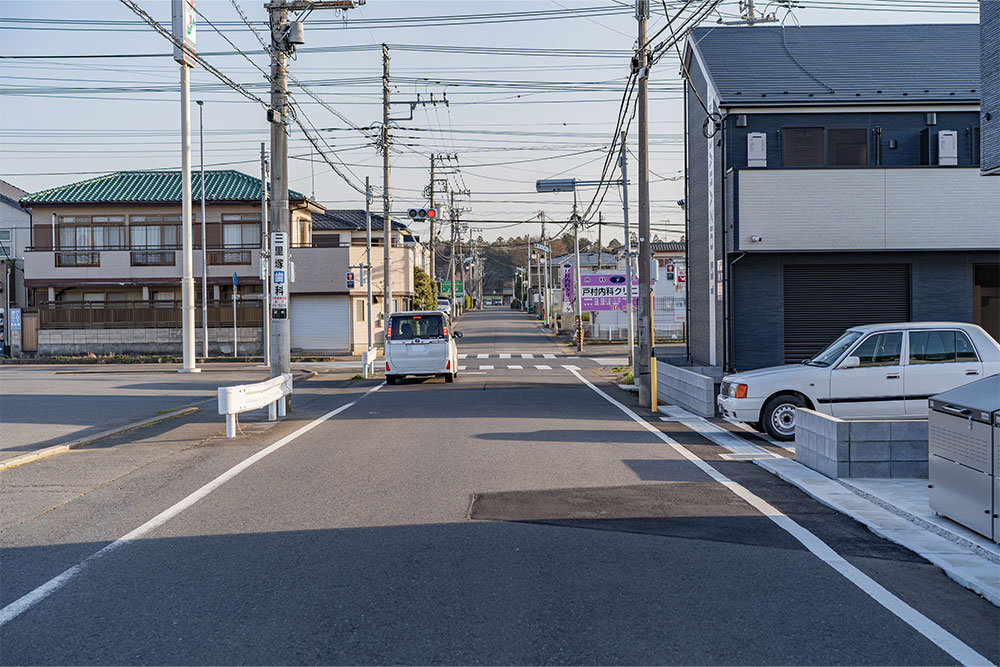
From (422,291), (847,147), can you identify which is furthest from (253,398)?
(422,291)

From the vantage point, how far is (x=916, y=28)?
26031mm

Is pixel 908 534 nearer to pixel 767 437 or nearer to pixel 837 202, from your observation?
pixel 767 437

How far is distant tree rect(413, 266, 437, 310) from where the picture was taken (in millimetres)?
67188

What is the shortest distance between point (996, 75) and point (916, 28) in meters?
20.1

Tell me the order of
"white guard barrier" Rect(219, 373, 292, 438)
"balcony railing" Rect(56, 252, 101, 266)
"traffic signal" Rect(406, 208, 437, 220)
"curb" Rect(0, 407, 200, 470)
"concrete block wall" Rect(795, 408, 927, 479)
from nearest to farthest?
1. "concrete block wall" Rect(795, 408, 927, 479)
2. "curb" Rect(0, 407, 200, 470)
3. "white guard barrier" Rect(219, 373, 292, 438)
4. "traffic signal" Rect(406, 208, 437, 220)
5. "balcony railing" Rect(56, 252, 101, 266)

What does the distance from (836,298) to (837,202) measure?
7.48 feet

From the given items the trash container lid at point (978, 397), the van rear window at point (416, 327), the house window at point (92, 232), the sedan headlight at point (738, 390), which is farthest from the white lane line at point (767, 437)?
the house window at point (92, 232)

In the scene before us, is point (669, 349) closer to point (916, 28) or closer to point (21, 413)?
point (916, 28)

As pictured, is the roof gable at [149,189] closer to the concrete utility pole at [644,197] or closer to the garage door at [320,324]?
the garage door at [320,324]

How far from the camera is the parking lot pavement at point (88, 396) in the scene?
15516mm

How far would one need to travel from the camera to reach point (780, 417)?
13.6 meters

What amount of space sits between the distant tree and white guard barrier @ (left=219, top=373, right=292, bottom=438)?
47.9m

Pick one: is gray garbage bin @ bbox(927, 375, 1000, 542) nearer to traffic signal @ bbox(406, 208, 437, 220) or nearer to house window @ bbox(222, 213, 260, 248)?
traffic signal @ bbox(406, 208, 437, 220)

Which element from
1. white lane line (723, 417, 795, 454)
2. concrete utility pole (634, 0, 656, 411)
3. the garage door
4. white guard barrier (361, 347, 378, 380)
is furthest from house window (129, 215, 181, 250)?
white lane line (723, 417, 795, 454)
